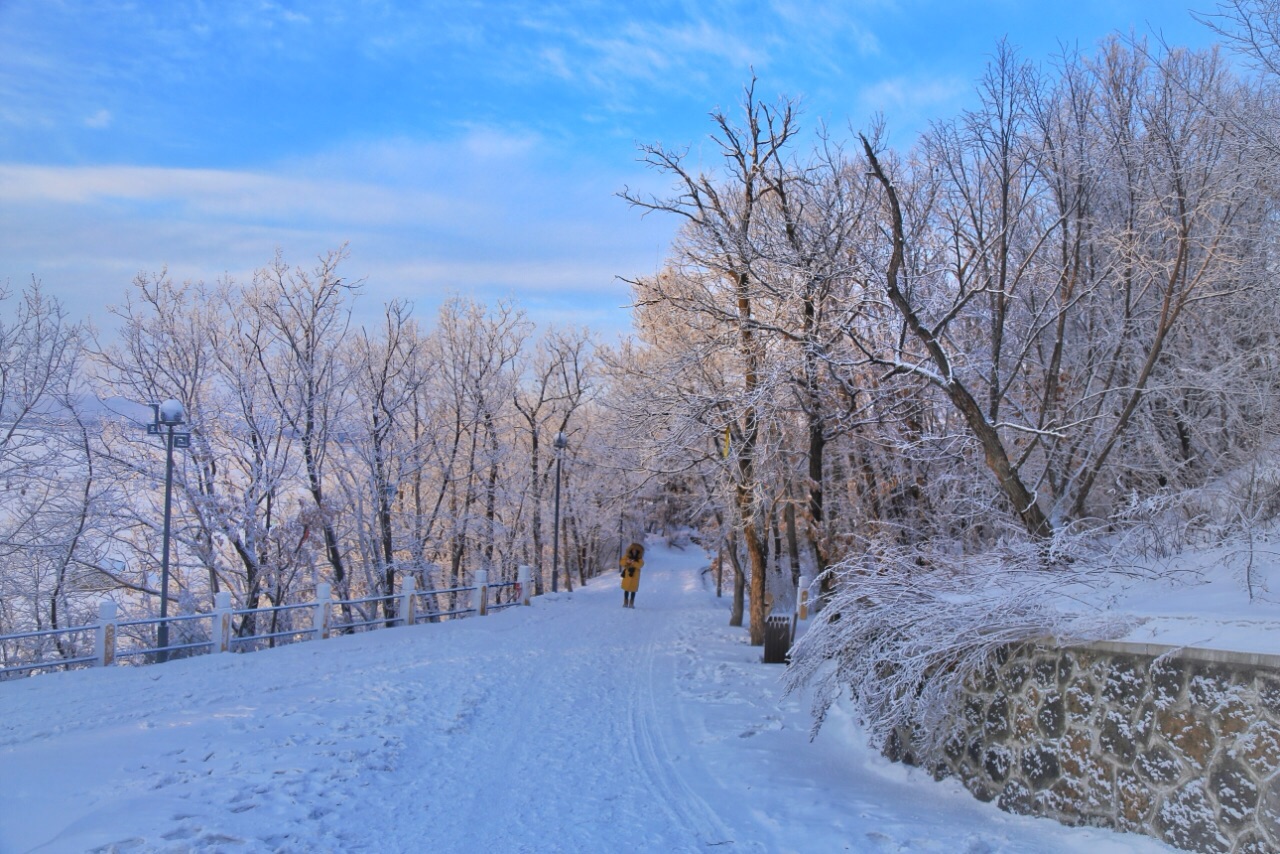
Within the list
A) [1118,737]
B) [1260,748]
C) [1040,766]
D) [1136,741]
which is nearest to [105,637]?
[1040,766]

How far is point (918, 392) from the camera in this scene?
13008 mm

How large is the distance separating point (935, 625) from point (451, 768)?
441 cm

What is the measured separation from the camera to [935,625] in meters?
6.36

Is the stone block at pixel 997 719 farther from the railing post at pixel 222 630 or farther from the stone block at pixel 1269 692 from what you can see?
the railing post at pixel 222 630

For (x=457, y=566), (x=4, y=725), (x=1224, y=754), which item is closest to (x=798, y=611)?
(x=1224, y=754)

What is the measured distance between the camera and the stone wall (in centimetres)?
432

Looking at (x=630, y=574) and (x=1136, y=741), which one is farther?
(x=630, y=574)

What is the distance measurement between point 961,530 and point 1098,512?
6.91ft

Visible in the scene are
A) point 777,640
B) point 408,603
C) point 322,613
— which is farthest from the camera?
point 408,603

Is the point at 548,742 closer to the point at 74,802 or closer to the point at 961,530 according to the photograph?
the point at 74,802

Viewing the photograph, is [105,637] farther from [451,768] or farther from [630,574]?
[630,574]

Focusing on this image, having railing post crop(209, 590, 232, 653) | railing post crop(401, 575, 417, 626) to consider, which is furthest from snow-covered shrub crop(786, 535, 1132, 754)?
railing post crop(401, 575, 417, 626)

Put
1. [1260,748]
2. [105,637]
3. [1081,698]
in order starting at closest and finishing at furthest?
1. [1260,748]
2. [1081,698]
3. [105,637]

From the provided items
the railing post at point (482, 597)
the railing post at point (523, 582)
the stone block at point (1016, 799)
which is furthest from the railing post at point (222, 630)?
the stone block at point (1016, 799)
